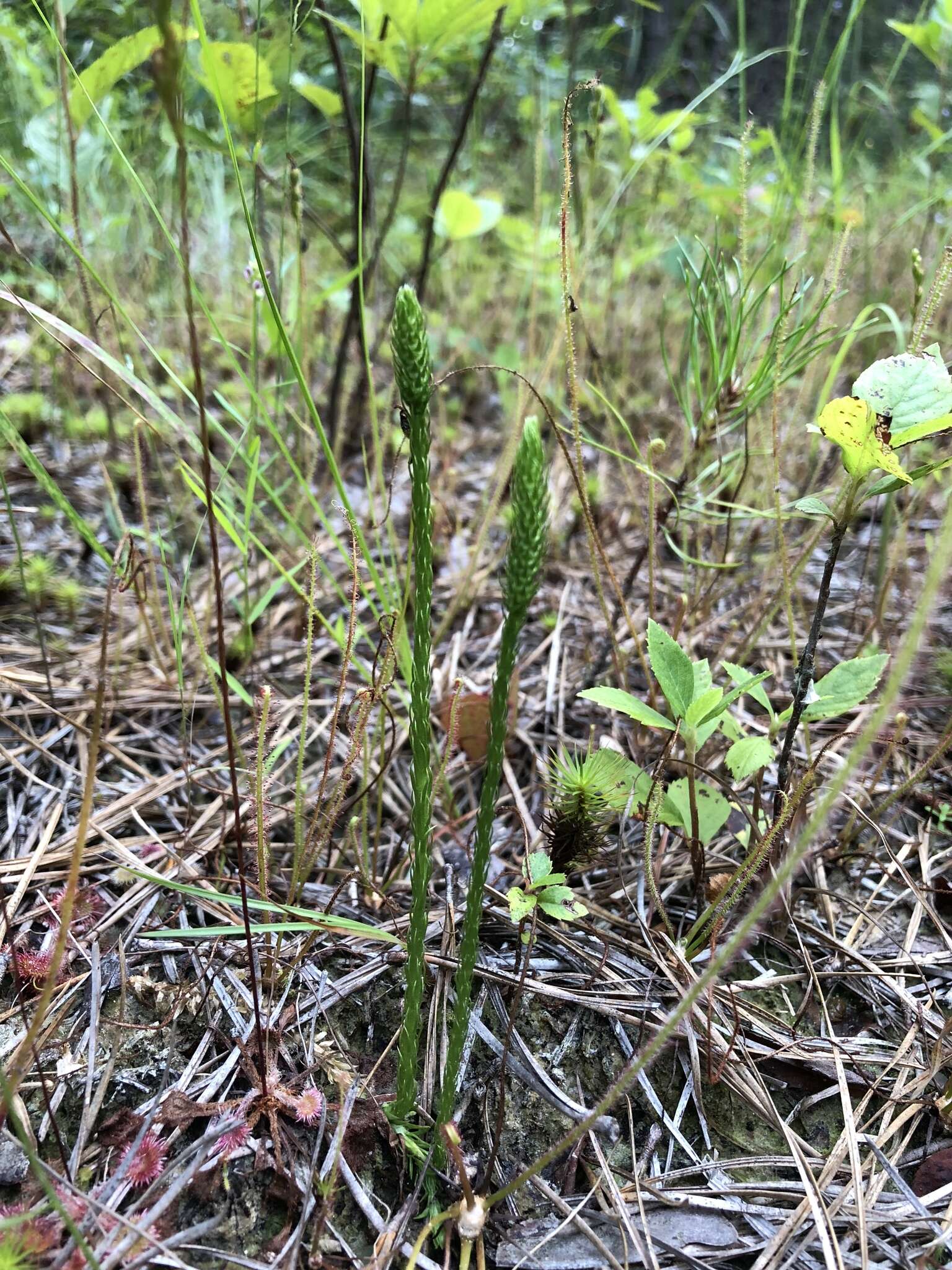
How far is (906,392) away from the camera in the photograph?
85 cm

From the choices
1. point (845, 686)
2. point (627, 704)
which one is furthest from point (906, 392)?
point (627, 704)

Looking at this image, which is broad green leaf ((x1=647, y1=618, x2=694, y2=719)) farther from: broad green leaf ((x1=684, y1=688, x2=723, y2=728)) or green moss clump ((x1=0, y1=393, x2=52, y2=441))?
green moss clump ((x1=0, y1=393, x2=52, y2=441))

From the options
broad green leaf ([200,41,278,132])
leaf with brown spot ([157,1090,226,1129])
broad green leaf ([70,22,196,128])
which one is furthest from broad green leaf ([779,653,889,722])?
broad green leaf ([70,22,196,128])

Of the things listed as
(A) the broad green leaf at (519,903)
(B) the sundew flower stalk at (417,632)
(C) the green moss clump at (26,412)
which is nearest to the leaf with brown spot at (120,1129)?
(B) the sundew flower stalk at (417,632)

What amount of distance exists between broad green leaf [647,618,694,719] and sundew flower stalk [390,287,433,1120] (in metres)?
0.38

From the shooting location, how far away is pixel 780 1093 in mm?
935

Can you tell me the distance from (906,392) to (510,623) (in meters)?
0.61

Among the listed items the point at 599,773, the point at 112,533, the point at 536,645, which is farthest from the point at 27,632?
the point at 599,773

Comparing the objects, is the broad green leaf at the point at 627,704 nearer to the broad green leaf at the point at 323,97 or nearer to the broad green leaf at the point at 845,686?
the broad green leaf at the point at 845,686

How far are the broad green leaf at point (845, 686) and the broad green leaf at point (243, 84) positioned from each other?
→ 1354mm

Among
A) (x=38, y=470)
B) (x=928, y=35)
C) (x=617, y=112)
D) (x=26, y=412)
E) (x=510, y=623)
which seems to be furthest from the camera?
(x=26, y=412)

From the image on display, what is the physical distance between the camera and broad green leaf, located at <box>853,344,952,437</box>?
2.77 feet

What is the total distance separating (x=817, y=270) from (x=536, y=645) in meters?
2.55

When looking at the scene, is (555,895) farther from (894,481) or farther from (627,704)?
(894,481)
